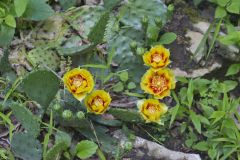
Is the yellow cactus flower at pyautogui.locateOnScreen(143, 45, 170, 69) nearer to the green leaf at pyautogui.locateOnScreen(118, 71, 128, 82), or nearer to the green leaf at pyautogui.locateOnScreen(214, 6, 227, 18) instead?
the green leaf at pyautogui.locateOnScreen(118, 71, 128, 82)

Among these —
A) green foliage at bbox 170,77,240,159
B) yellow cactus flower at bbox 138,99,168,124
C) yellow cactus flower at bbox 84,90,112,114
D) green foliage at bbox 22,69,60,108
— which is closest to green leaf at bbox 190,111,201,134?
green foliage at bbox 170,77,240,159

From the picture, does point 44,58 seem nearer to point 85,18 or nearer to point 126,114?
point 85,18

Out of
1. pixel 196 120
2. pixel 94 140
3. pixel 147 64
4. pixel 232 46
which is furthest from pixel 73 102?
pixel 232 46

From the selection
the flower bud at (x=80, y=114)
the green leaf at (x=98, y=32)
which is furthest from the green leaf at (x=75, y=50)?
the flower bud at (x=80, y=114)

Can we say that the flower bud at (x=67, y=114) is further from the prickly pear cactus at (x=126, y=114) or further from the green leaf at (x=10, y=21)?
the green leaf at (x=10, y=21)

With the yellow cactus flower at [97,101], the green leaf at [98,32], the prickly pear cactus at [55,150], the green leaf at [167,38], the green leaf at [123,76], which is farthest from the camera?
the green leaf at [167,38]

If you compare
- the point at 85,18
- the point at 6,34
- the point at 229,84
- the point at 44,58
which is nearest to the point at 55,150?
the point at 44,58
